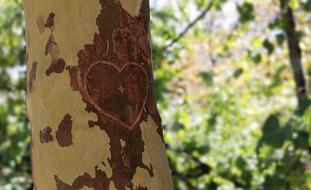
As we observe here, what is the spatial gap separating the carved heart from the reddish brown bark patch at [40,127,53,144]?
9cm

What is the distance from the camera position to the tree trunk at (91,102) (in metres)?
1.00

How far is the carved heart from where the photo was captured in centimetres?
102

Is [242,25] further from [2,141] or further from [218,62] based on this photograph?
[218,62]

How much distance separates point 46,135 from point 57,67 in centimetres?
12

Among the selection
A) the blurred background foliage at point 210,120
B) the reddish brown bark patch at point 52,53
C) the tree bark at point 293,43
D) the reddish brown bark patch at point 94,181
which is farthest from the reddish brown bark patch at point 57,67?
the tree bark at point 293,43

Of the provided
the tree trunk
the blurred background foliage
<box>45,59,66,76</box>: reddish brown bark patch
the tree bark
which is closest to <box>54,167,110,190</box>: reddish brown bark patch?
the tree trunk

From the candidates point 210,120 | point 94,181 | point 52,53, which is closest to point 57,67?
point 52,53

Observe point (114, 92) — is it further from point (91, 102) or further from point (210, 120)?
point (210, 120)

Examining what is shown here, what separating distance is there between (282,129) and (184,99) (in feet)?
4.41

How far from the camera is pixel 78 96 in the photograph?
1022 mm

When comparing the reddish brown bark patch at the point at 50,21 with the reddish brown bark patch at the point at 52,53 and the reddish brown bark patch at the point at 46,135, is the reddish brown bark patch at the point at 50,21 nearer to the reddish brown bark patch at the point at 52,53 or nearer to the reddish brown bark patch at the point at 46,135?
the reddish brown bark patch at the point at 52,53

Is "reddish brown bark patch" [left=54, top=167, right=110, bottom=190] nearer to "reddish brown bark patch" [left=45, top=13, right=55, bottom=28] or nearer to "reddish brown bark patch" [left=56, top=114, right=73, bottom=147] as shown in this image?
"reddish brown bark patch" [left=56, top=114, right=73, bottom=147]

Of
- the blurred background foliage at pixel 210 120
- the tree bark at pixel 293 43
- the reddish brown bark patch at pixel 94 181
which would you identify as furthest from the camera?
the tree bark at pixel 293 43

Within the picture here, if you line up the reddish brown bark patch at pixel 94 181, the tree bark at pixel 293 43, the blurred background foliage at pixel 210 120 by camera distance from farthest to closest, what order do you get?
the tree bark at pixel 293 43 < the blurred background foliage at pixel 210 120 < the reddish brown bark patch at pixel 94 181
